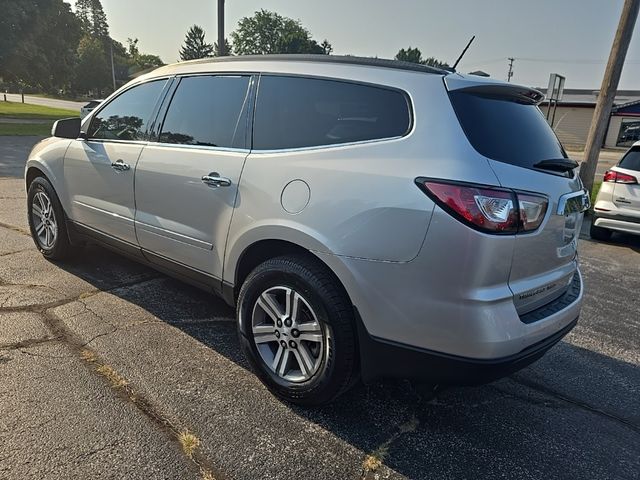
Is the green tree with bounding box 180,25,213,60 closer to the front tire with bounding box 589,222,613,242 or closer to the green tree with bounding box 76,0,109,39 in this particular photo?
the green tree with bounding box 76,0,109,39

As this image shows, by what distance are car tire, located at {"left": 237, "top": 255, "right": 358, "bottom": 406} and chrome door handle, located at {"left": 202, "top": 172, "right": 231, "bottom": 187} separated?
545 mm

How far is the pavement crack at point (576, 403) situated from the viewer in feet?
8.79

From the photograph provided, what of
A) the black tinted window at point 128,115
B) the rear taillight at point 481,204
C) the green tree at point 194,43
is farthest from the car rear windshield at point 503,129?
the green tree at point 194,43

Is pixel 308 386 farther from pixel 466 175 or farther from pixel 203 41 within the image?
pixel 203 41

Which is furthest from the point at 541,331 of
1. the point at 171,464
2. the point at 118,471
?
the point at 118,471

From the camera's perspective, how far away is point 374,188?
213cm

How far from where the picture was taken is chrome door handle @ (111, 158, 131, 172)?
11.3 ft

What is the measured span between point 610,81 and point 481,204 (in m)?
8.60

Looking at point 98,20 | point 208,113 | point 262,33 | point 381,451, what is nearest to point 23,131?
point 208,113

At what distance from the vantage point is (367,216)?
213 cm

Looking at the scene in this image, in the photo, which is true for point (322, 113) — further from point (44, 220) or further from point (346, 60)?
point (44, 220)

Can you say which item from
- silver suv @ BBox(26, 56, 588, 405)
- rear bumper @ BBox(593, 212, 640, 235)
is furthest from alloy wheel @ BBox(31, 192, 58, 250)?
rear bumper @ BBox(593, 212, 640, 235)

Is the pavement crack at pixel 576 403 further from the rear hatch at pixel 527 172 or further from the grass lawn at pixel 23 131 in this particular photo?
the grass lawn at pixel 23 131

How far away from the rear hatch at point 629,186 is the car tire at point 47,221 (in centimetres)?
683
